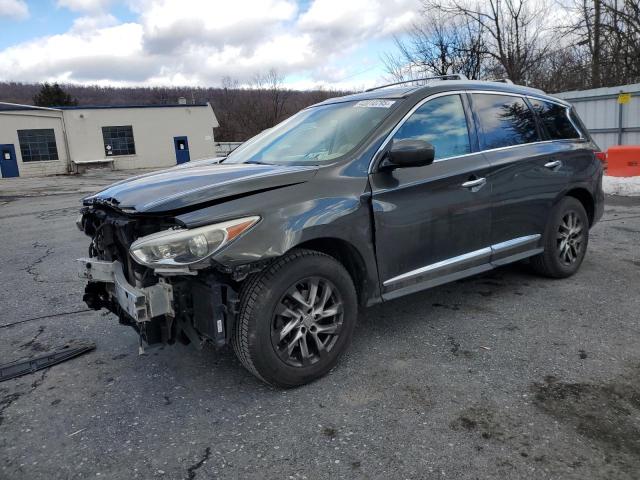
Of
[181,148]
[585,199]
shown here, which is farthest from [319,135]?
[181,148]

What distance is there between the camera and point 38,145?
3600cm

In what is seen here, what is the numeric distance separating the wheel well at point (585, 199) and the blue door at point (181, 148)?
125ft

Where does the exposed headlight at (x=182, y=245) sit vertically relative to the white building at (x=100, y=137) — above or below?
below

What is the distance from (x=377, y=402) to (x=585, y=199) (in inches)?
135

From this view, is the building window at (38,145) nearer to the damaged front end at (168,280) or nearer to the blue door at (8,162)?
the blue door at (8,162)

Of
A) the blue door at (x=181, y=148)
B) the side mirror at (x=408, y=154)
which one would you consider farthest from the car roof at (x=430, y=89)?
the blue door at (x=181, y=148)

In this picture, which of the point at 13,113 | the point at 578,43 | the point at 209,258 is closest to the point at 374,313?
the point at 209,258

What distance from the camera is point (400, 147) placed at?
126 inches

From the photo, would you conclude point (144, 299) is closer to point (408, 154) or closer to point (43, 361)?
point (43, 361)

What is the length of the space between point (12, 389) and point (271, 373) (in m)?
1.73

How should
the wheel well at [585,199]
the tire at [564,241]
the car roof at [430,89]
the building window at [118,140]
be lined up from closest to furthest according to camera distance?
the car roof at [430,89], the tire at [564,241], the wheel well at [585,199], the building window at [118,140]

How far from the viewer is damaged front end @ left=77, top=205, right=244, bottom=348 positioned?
8.61 ft

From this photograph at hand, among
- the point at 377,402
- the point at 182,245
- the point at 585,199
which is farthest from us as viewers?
the point at 585,199

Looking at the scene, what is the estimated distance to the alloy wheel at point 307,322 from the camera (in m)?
2.90
